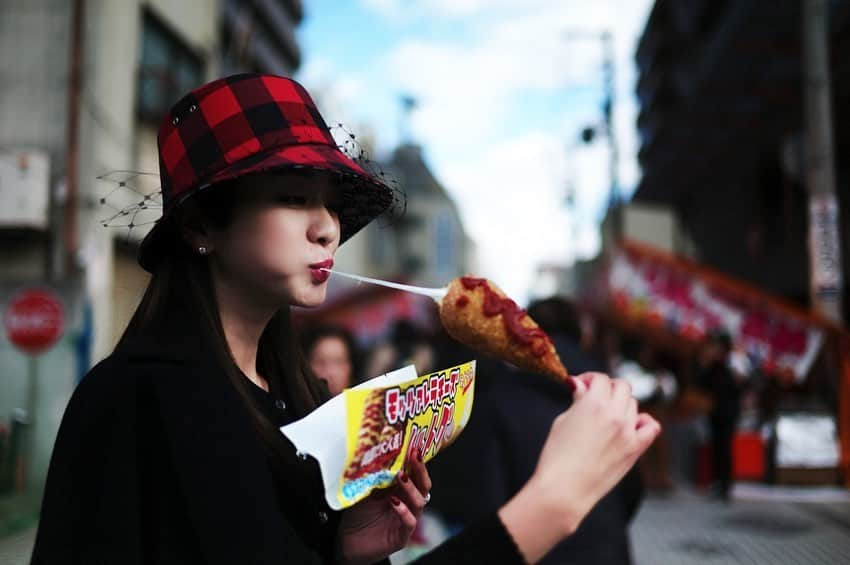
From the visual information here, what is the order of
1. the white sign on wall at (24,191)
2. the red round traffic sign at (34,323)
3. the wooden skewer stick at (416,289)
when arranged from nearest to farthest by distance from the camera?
the wooden skewer stick at (416,289) → the red round traffic sign at (34,323) → the white sign on wall at (24,191)

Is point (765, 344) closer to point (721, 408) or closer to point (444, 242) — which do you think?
point (721, 408)

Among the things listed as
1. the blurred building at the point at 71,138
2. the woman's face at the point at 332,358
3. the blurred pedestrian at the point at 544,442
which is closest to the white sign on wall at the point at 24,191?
the blurred building at the point at 71,138

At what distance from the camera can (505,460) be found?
318 cm

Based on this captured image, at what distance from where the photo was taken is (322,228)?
4.76ft

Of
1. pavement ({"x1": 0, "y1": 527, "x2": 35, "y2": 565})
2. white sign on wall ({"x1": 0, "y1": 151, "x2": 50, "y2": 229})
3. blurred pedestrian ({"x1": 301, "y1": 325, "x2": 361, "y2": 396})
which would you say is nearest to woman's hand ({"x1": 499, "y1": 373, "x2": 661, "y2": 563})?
pavement ({"x1": 0, "y1": 527, "x2": 35, "y2": 565})

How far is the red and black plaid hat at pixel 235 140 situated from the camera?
1363 millimetres

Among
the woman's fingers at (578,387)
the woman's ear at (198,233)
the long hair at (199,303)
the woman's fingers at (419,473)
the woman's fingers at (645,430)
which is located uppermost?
the woman's ear at (198,233)

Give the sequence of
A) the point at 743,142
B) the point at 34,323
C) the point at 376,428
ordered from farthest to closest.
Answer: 1. the point at 743,142
2. the point at 34,323
3. the point at 376,428

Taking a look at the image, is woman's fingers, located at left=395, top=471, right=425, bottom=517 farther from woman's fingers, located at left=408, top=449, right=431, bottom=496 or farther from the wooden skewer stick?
the wooden skewer stick

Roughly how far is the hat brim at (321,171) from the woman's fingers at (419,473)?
0.53 m

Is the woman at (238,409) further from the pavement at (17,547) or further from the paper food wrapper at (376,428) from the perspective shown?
the pavement at (17,547)

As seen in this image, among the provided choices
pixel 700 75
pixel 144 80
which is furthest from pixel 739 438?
pixel 144 80

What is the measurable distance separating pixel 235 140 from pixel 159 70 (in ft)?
47.8

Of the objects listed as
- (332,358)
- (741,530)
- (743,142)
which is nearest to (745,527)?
(741,530)
